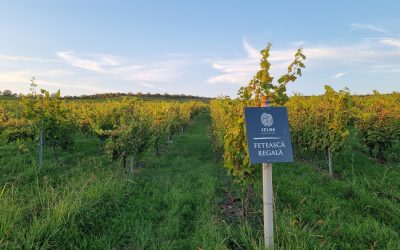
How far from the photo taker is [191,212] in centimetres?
574

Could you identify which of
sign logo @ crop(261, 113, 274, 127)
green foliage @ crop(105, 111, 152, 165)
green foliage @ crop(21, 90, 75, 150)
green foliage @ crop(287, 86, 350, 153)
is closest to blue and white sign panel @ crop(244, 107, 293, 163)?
sign logo @ crop(261, 113, 274, 127)

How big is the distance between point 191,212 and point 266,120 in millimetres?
2872

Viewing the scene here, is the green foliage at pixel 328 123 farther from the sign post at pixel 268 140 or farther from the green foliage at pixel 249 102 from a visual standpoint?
the sign post at pixel 268 140

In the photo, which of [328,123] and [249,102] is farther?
[328,123]

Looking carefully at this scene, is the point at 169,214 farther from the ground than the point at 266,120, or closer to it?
closer to it

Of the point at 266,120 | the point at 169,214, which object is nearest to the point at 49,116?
the point at 169,214

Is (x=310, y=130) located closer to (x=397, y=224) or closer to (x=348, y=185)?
(x=348, y=185)

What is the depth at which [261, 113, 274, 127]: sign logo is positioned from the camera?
3.50m

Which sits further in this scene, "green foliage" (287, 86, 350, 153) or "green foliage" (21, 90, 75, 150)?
"green foliage" (21, 90, 75, 150)

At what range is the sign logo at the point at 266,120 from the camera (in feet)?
11.5

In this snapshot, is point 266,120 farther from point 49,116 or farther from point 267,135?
point 49,116

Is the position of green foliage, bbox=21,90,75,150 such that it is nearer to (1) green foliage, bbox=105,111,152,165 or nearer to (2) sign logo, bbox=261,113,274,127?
(1) green foliage, bbox=105,111,152,165

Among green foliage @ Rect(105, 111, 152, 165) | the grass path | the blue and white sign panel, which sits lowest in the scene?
the grass path

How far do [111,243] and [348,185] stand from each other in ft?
17.3
